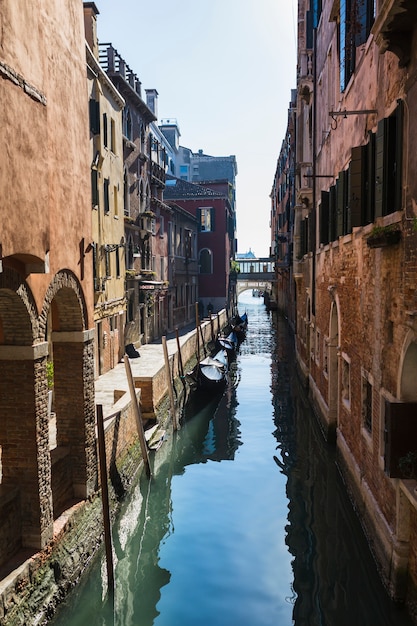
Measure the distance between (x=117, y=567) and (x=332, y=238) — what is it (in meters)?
7.37

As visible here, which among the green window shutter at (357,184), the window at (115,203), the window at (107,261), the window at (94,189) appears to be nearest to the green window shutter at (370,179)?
the green window shutter at (357,184)

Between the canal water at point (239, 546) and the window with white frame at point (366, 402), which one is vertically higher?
the window with white frame at point (366, 402)

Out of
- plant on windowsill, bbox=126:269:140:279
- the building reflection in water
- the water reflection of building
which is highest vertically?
plant on windowsill, bbox=126:269:140:279

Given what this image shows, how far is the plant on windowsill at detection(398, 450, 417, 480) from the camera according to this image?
5.67m

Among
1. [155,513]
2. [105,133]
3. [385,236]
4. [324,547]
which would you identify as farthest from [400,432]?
[105,133]

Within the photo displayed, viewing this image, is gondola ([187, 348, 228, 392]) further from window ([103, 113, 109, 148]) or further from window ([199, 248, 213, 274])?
window ([199, 248, 213, 274])

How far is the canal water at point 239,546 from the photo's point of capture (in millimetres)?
6582

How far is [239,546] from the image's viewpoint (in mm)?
8203

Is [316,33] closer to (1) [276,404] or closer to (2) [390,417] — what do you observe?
(1) [276,404]

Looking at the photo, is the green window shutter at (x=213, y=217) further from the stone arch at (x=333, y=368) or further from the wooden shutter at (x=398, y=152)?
the wooden shutter at (x=398, y=152)

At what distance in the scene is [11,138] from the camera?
5.18 m

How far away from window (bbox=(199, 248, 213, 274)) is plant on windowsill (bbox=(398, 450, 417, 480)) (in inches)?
1296

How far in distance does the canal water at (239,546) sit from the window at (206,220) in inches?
1004

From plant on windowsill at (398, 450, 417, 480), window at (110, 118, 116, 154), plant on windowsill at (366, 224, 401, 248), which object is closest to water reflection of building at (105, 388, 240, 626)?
plant on windowsill at (398, 450, 417, 480)
